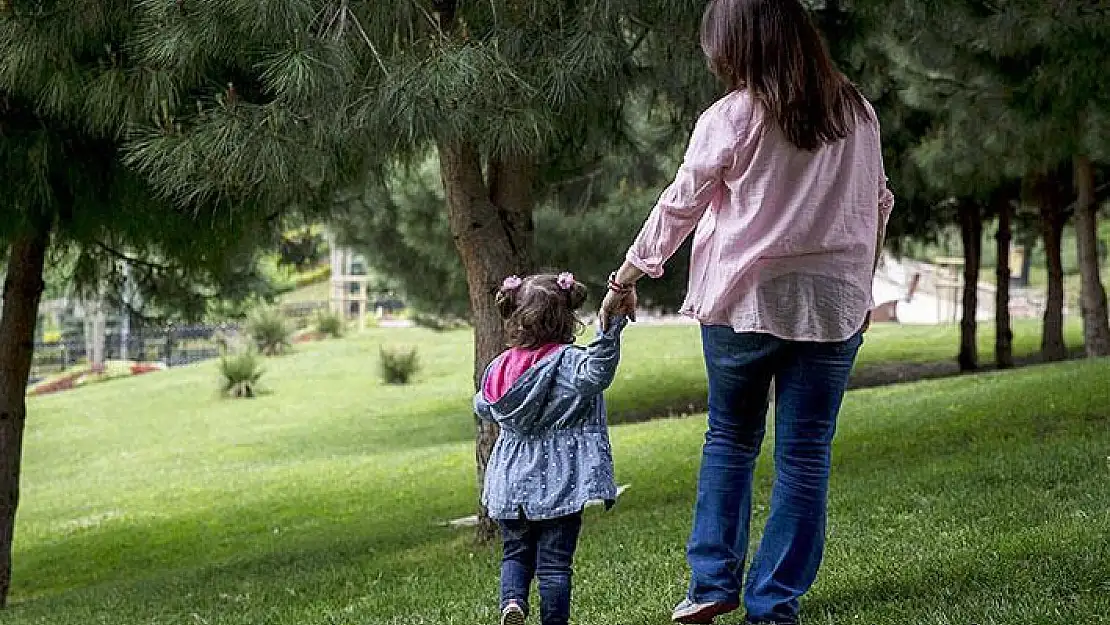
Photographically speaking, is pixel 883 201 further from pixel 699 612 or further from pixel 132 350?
pixel 132 350

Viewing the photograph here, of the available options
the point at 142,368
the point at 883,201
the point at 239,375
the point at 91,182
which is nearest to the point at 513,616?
the point at 883,201

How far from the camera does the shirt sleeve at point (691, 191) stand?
3.38m

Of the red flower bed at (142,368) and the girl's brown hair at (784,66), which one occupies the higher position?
the girl's brown hair at (784,66)

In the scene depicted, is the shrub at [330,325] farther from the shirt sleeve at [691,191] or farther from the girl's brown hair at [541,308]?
the shirt sleeve at [691,191]

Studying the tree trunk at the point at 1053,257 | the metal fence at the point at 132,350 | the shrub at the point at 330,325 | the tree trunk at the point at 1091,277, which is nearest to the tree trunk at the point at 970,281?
the tree trunk at the point at 1053,257

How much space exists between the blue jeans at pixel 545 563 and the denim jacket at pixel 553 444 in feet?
0.25

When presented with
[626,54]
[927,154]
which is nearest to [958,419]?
[927,154]

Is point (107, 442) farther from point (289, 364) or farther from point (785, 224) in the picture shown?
point (785, 224)

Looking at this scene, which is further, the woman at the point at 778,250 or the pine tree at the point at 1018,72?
the pine tree at the point at 1018,72

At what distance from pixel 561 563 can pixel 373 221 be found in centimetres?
1329

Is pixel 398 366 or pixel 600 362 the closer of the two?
pixel 600 362

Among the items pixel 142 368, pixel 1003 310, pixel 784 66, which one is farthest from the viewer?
pixel 142 368

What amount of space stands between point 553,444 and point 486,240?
3.55 metres

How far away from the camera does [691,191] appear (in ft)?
11.1
